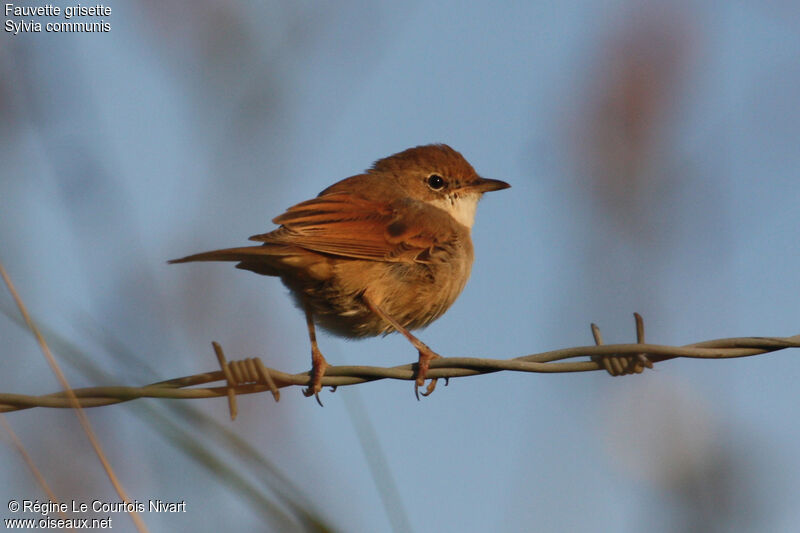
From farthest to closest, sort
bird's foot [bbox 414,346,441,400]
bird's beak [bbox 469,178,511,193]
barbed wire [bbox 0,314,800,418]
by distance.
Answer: bird's beak [bbox 469,178,511,193] < bird's foot [bbox 414,346,441,400] < barbed wire [bbox 0,314,800,418]

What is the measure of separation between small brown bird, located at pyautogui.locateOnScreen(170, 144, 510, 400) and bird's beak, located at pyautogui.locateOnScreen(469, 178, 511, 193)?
0.41m

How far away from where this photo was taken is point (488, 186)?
20.5 feet

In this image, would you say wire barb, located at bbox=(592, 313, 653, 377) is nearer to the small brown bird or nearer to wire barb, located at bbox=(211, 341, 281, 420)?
wire barb, located at bbox=(211, 341, 281, 420)

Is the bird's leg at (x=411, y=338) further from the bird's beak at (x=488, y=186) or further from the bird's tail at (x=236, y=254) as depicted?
the bird's beak at (x=488, y=186)

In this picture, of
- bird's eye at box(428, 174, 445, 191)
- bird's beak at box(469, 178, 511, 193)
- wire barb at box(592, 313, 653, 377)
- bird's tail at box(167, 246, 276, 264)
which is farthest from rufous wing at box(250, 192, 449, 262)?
wire barb at box(592, 313, 653, 377)

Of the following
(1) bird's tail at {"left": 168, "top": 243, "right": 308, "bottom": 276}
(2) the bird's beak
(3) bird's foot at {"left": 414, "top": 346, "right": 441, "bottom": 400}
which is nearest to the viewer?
(1) bird's tail at {"left": 168, "top": 243, "right": 308, "bottom": 276}

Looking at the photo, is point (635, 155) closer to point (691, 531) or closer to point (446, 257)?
point (446, 257)

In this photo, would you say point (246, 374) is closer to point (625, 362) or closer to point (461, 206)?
point (625, 362)

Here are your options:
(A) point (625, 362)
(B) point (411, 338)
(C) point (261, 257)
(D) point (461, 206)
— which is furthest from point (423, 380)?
(D) point (461, 206)

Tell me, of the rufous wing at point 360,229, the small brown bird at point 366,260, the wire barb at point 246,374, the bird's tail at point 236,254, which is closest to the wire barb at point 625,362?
the wire barb at point 246,374

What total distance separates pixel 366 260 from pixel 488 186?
172 cm

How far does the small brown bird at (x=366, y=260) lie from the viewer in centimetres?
455

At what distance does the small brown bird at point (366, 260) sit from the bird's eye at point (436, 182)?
306mm

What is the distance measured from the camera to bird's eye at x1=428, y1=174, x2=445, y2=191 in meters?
Result: 6.25
